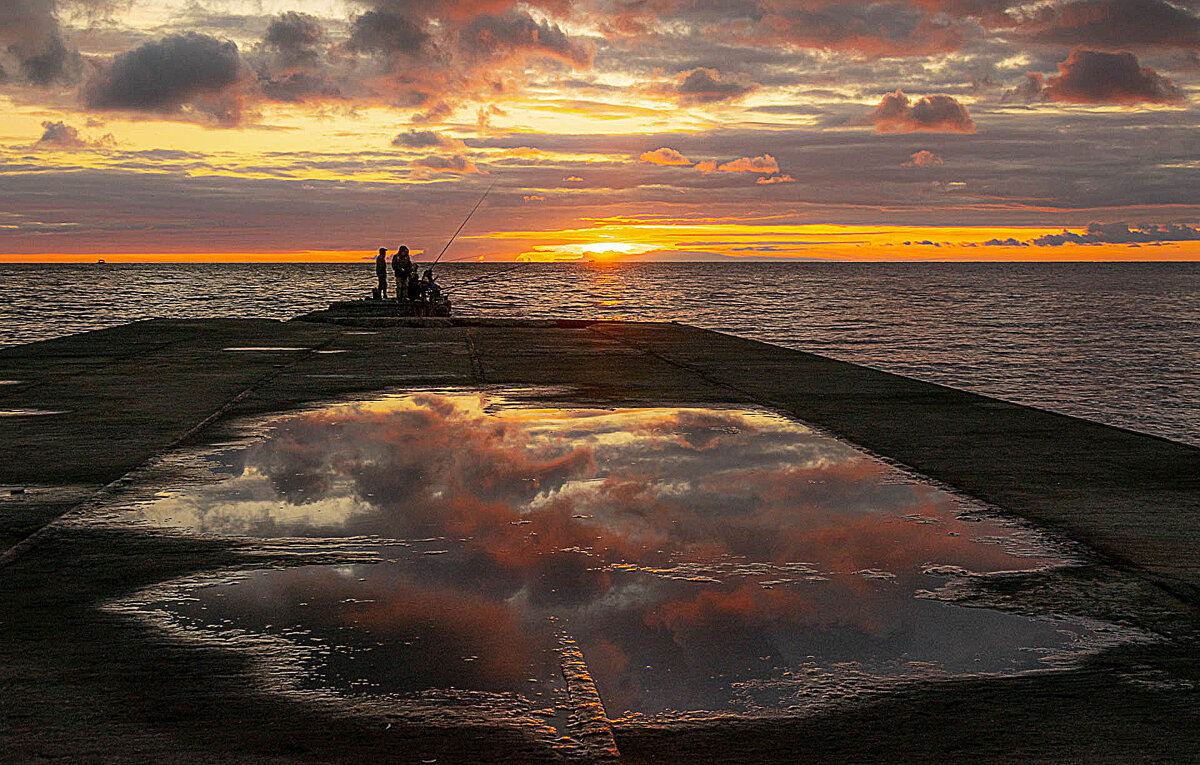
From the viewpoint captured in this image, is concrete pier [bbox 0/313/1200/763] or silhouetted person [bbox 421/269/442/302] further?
silhouetted person [bbox 421/269/442/302]

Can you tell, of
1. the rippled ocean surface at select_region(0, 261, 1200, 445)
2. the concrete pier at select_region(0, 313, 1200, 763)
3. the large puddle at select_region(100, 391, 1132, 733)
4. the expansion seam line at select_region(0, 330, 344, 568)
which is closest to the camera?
the concrete pier at select_region(0, 313, 1200, 763)

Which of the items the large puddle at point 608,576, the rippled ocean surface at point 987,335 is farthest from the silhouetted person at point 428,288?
the large puddle at point 608,576

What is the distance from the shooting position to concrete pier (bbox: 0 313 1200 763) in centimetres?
343

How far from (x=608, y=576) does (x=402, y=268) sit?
24.5 m

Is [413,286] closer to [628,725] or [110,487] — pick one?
[110,487]

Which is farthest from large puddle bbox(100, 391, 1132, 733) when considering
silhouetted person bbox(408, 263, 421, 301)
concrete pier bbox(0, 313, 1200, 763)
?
silhouetted person bbox(408, 263, 421, 301)

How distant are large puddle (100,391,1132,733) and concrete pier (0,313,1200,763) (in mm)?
245

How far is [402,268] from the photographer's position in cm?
2892

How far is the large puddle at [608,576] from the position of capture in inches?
158

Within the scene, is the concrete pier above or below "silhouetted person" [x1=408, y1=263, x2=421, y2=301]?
below

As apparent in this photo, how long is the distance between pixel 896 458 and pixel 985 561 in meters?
3.06

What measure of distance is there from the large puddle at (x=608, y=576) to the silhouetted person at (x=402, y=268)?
64.0 feet

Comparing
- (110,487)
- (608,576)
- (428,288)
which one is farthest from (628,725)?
(428,288)

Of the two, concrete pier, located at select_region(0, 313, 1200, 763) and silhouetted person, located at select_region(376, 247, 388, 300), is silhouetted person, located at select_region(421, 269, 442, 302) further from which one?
concrete pier, located at select_region(0, 313, 1200, 763)
